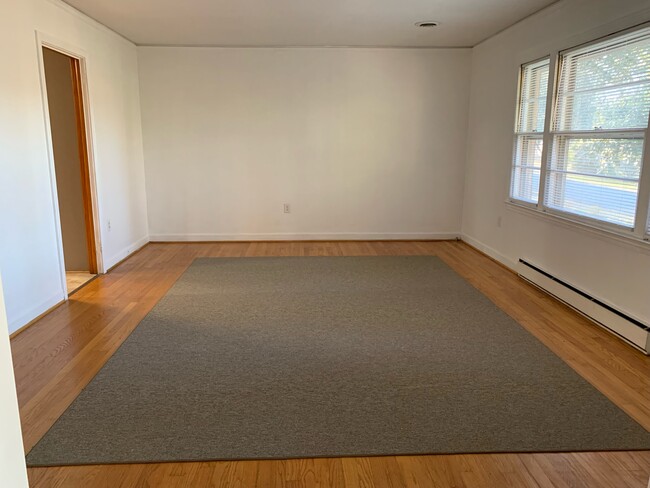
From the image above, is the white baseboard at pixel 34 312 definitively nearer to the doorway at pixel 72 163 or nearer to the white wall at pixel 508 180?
the doorway at pixel 72 163

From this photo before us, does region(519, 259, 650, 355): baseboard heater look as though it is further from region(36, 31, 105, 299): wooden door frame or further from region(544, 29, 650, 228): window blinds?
region(36, 31, 105, 299): wooden door frame

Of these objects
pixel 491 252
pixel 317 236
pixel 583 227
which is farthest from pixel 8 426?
pixel 317 236

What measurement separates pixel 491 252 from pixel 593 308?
2.04 metres

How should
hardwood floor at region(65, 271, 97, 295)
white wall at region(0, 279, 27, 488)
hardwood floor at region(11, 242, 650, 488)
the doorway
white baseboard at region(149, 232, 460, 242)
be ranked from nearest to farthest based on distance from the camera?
white wall at region(0, 279, 27, 488) → hardwood floor at region(11, 242, 650, 488) → hardwood floor at region(65, 271, 97, 295) → the doorway → white baseboard at region(149, 232, 460, 242)

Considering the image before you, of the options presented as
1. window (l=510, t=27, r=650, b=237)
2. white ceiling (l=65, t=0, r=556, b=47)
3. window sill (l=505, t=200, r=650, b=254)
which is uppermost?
white ceiling (l=65, t=0, r=556, b=47)

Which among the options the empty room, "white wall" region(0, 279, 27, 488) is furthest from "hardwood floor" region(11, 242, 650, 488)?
"white wall" region(0, 279, 27, 488)

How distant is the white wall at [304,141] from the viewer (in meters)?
5.99

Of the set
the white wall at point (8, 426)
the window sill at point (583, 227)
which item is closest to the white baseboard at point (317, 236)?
the window sill at point (583, 227)

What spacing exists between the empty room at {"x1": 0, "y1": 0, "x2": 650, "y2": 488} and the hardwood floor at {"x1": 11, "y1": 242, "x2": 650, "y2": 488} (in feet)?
0.05

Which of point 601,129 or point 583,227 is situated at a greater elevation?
point 601,129

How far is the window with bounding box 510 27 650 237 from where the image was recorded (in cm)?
325

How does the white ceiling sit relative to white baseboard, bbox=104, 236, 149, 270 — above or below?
above

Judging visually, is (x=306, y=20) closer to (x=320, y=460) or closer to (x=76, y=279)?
(x=76, y=279)

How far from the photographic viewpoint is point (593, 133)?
12.1 feet
